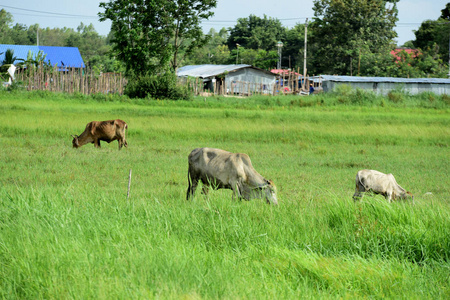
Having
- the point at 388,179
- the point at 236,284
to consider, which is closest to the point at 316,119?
the point at 388,179

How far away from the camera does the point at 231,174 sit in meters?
7.91

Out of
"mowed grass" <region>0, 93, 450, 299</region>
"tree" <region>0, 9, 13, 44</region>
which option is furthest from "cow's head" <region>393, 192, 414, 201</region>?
"tree" <region>0, 9, 13, 44</region>

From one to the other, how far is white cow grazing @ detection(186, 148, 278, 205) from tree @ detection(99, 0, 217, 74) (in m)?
24.7

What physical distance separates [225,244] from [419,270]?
199 centimetres

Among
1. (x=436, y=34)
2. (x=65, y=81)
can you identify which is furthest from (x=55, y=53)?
(x=436, y=34)

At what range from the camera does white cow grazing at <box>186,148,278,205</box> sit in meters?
7.58

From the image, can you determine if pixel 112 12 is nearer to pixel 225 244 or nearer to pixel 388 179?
pixel 388 179

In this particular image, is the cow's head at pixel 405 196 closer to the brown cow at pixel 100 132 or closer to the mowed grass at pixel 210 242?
the mowed grass at pixel 210 242

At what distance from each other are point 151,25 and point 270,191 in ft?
91.0

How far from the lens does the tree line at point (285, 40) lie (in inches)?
1283

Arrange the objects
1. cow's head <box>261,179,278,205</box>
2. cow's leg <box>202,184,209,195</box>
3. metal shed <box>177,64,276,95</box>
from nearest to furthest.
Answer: cow's head <box>261,179,278,205</box>
cow's leg <box>202,184,209,195</box>
metal shed <box>177,64,276,95</box>

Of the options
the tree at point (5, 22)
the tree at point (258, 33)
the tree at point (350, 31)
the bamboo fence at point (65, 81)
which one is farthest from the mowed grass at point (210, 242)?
the tree at point (5, 22)

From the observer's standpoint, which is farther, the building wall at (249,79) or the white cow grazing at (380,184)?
the building wall at (249,79)

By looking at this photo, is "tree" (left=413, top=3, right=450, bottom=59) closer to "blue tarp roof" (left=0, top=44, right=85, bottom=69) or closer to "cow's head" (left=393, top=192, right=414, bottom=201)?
"blue tarp roof" (left=0, top=44, right=85, bottom=69)
